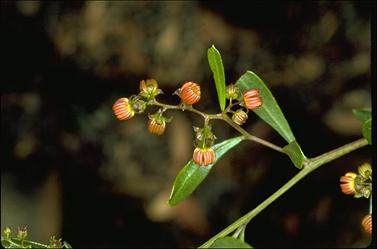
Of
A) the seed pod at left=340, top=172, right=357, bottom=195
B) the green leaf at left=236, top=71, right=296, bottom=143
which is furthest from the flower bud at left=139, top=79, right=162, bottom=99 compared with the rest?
the seed pod at left=340, top=172, right=357, bottom=195

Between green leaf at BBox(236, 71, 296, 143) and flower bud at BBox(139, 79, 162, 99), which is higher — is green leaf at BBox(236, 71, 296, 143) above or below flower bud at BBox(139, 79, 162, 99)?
below

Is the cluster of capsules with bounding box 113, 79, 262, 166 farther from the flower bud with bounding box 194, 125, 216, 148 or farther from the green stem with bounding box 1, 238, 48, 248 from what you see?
the green stem with bounding box 1, 238, 48, 248

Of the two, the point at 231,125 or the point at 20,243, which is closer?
the point at 231,125

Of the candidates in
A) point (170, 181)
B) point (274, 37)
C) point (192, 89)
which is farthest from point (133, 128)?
point (192, 89)

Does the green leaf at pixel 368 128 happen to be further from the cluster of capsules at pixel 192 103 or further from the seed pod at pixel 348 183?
the cluster of capsules at pixel 192 103


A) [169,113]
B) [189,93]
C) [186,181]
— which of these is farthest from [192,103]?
[169,113]

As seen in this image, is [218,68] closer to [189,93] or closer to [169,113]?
[189,93]

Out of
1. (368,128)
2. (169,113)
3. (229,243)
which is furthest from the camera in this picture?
(169,113)

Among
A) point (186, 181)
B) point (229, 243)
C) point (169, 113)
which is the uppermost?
point (169, 113)
